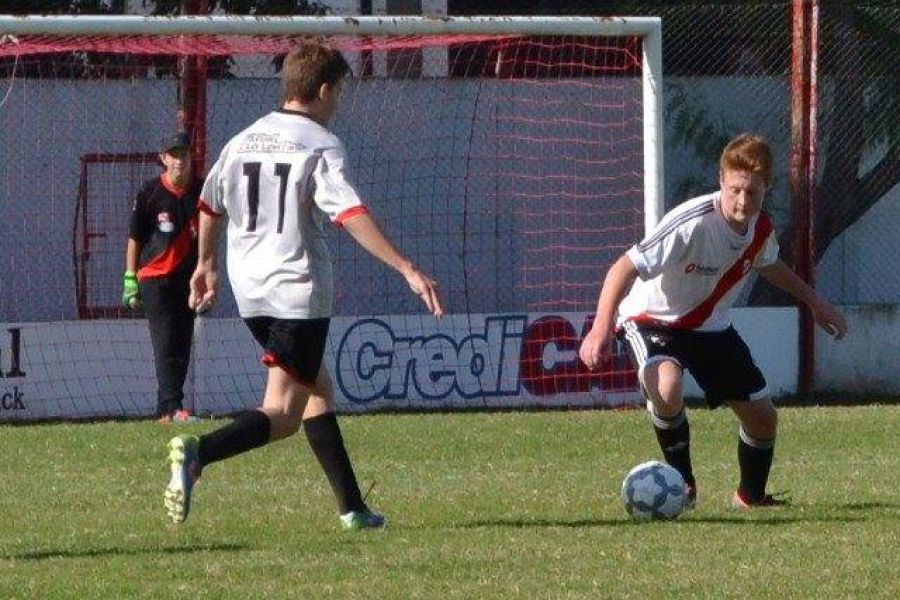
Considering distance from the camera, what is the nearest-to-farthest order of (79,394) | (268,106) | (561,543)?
(561,543), (79,394), (268,106)

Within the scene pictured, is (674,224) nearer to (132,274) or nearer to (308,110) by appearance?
(308,110)

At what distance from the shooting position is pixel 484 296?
52.3 feet

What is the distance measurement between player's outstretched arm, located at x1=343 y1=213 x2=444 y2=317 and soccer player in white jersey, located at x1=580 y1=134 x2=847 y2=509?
120 cm

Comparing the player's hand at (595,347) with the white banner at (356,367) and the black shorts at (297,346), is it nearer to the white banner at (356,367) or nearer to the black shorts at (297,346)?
the black shorts at (297,346)

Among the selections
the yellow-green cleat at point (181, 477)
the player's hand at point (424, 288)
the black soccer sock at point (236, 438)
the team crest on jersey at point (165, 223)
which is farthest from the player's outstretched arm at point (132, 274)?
the player's hand at point (424, 288)

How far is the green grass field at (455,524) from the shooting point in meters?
6.48

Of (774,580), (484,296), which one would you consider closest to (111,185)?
(484,296)

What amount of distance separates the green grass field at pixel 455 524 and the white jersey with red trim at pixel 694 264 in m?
0.83

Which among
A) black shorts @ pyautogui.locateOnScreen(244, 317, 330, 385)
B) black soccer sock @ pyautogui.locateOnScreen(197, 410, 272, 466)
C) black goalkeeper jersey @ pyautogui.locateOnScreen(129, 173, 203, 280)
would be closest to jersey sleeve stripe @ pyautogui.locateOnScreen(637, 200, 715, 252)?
black shorts @ pyautogui.locateOnScreen(244, 317, 330, 385)

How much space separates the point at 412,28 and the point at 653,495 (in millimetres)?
6250

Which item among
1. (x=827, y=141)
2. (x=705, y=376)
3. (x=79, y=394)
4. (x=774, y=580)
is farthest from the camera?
(x=827, y=141)

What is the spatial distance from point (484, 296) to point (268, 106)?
2259mm

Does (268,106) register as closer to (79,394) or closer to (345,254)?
(345,254)

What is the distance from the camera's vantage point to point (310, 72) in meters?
7.61
